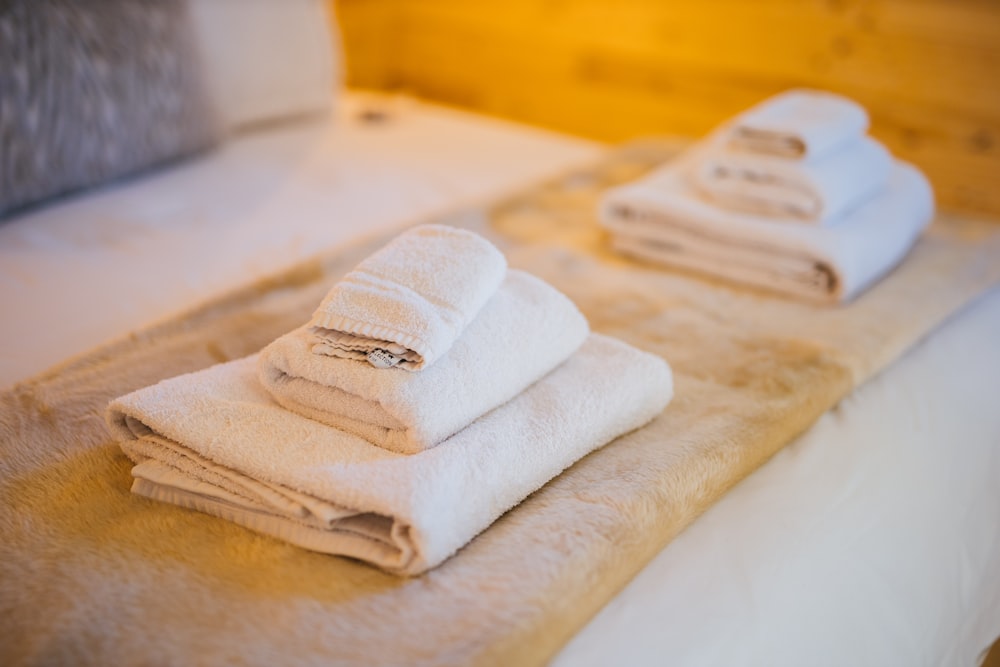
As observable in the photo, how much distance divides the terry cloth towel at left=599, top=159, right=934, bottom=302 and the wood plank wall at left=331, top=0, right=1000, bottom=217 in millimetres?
813

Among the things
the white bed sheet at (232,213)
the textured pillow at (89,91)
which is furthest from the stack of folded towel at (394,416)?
the textured pillow at (89,91)

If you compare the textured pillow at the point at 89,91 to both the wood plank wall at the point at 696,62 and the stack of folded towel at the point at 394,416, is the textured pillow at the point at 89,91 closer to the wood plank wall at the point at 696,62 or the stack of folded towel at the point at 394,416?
the stack of folded towel at the point at 394,416

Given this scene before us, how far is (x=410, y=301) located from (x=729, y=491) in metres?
0.36

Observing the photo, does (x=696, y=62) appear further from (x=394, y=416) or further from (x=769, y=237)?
(x=394, y=416)

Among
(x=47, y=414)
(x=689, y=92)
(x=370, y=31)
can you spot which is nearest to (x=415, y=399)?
(x=47, y=414)

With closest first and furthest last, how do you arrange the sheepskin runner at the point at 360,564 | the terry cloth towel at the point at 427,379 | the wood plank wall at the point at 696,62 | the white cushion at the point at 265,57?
the sheepskin runner at the point at 360,564, the terry cloth towel at the point at 427,379, the white cushion at the point at 265,57, the wood plank wall at the point at 696,62

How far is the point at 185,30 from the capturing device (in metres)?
1.56

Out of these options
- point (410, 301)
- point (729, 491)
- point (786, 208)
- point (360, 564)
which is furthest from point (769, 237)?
point (360, 564)

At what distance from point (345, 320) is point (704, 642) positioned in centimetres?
40

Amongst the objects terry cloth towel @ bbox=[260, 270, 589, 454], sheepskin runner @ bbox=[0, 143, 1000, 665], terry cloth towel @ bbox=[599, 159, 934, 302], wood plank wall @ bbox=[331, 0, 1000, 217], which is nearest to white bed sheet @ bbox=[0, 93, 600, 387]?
sheepskin runner @ bbox=[0, 143, 1000, 665]

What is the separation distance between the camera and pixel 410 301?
0.77m

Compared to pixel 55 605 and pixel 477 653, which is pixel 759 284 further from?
pixel 55 605

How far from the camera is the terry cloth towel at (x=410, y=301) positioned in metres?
0.75

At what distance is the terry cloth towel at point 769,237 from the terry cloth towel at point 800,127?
10 centimetres
